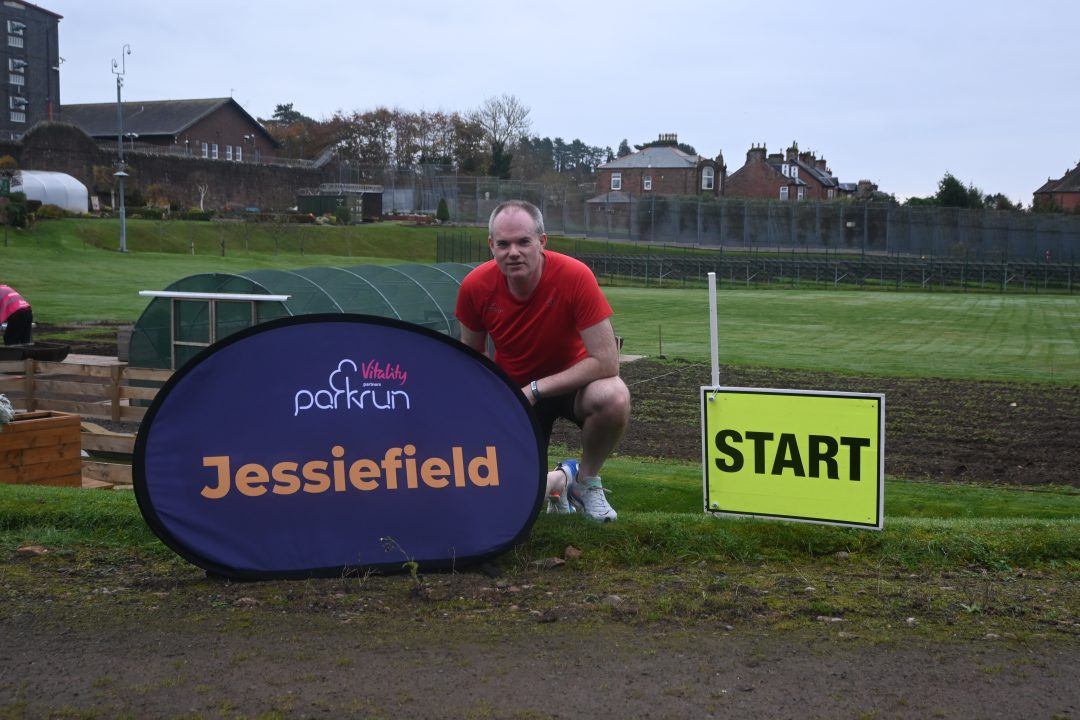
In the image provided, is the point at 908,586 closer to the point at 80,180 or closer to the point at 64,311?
the point at 64,311

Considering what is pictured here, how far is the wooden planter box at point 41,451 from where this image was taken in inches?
346

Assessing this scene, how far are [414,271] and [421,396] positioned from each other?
17568mm

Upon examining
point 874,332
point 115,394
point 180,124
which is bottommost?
point 115,394

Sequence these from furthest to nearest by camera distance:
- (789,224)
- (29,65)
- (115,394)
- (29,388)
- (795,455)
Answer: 1. (29,65)
2. (789,224)
3. (29,388)
4. (115,394)
5. (795,455)

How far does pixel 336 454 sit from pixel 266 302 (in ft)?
40.2

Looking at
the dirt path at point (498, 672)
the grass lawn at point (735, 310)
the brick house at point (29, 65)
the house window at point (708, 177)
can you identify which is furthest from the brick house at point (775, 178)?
the dirt path at point (498, 672)

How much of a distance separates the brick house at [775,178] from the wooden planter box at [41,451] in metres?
91.3

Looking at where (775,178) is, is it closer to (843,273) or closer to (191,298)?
(843,273)

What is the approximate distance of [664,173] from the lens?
106m

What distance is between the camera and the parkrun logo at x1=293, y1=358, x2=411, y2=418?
16.1 ft

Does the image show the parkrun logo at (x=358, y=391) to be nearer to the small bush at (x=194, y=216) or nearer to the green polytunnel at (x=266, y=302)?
the green polytunnel at (x=266, y=302)

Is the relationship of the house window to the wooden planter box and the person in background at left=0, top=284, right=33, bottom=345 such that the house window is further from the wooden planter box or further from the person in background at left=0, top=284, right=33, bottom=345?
the wooden planter box

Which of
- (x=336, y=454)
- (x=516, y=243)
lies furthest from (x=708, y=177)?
(x=336, y=454)

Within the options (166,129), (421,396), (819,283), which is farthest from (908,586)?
(166,129)
